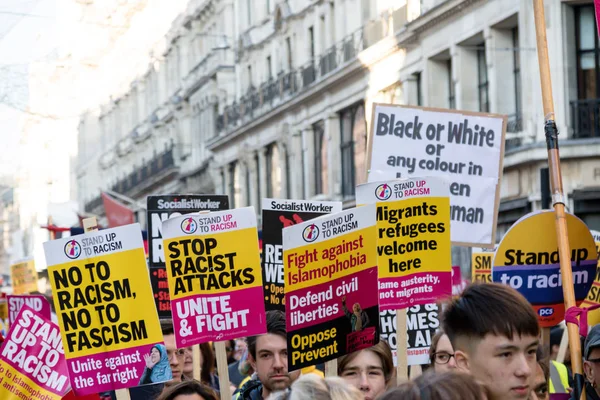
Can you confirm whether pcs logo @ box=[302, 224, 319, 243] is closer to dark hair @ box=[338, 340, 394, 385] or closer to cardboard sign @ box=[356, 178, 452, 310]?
dark hair @ box=[338, 340, 394, 385]

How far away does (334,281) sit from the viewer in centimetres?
759

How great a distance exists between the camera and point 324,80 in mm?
38906

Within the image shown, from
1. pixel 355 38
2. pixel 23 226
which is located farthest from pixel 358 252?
pixel 23 226

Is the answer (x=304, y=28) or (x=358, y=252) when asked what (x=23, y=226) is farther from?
(x=358, y=252)

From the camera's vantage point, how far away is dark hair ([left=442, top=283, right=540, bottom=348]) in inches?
215

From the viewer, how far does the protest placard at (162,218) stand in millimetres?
11117

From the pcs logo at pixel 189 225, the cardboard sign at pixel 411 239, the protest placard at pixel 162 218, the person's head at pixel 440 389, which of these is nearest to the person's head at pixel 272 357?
the cardboard sign at pixel 411 239

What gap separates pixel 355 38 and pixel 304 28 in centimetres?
542

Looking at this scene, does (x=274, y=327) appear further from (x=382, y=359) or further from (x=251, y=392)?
(x=382, y=359)

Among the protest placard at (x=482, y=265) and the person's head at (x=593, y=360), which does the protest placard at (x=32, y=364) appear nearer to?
the person's head at (x=593, y=360)

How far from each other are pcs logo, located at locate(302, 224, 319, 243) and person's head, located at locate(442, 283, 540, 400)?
2.13 metres

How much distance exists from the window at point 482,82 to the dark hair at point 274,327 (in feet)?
68.4

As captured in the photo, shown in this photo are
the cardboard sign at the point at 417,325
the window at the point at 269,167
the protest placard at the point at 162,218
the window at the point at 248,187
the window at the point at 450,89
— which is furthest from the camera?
the window at the point at 248,187

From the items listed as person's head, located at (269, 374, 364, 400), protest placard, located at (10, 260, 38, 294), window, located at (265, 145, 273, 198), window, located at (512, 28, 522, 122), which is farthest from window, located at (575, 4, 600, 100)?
person's head, located at (269, 374, 364, 400)
